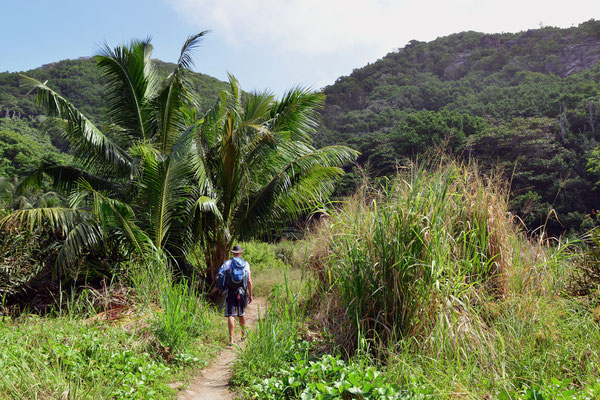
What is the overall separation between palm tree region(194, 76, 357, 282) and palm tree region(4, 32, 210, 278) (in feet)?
2.76

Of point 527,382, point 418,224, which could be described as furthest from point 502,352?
point 418,224

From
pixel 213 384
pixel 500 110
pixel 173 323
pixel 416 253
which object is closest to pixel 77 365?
pixel 173 323

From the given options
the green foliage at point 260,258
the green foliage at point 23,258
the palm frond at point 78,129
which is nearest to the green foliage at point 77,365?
the green foliage at point 23,258

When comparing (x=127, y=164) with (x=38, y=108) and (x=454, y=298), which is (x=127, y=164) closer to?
(x=454, y=298)

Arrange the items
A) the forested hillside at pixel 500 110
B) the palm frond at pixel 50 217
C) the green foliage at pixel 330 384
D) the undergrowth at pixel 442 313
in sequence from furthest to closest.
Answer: the forested hillside at pixel 500 110 < the palm frond at pixel 50 217 < the undergrowth at pixel 442 313 < the green foliage at pixel 330 384

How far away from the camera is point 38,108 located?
55656 millimetres

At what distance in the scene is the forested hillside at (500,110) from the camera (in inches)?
853

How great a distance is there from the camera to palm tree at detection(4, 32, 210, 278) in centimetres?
770

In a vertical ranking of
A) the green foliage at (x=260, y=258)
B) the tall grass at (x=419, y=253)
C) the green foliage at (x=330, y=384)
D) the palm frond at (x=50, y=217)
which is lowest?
the green foliage at (x=260, y=258)

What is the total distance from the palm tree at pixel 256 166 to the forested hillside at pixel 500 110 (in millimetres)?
1686

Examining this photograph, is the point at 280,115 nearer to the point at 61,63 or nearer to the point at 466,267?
the point at 466,267

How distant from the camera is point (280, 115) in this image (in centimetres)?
1073

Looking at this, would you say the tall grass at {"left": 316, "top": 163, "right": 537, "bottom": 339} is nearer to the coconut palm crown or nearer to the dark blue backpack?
the dark blue backpack

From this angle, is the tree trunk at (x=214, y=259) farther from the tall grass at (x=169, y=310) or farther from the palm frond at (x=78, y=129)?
the tall grass at (x=169, y=310)
